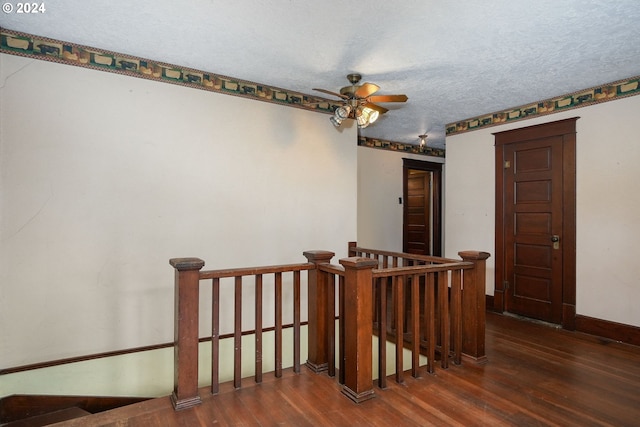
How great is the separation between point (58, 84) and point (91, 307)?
1843 mm

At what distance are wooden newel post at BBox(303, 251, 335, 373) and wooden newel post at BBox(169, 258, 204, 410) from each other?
2.86ft

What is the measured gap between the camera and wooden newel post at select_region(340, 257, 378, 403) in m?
2.12

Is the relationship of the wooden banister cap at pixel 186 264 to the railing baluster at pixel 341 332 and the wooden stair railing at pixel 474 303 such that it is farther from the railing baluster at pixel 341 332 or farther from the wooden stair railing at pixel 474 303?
the wooden stair railing at pixel 474 303

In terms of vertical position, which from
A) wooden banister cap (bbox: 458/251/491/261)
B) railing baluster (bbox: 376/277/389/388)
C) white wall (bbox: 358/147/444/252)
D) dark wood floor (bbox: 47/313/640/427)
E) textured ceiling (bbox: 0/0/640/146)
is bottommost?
dark wood floor (bbox: 47/313/640/427)

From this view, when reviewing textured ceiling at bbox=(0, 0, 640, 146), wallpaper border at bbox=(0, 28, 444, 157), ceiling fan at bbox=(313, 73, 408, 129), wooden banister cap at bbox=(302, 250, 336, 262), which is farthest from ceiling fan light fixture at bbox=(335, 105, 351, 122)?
wooden banister cap at bbox=(302, 250, 336, 262)

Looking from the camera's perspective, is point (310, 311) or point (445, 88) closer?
point (310, 311)

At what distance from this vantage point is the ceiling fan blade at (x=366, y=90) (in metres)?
2.87

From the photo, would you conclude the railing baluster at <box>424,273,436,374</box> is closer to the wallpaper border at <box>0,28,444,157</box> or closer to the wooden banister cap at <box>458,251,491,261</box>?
the wooden banister cap at <box>458,251,491,261</box>

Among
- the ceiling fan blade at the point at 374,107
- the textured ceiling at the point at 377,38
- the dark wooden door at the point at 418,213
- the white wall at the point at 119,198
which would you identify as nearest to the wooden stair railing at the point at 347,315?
the white wall at the point at 119,198

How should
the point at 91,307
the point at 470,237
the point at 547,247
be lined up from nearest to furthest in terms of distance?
the point at 91,307 < the point at 547,247 < the point at 470,237

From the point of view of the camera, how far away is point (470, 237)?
471 centimetres

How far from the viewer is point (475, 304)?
2.71 m

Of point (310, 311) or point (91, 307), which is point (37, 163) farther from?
point (310, 311)

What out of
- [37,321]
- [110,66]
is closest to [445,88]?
[110,66]
